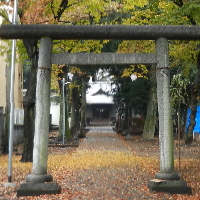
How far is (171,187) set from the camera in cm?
874

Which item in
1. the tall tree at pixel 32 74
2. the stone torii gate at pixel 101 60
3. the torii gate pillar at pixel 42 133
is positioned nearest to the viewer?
the torii gate pillar at pixel 42 133

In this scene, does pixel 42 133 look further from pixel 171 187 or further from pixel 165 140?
pixel 171 187

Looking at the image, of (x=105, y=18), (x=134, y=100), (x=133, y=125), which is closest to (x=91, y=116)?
(x=133, y=125)

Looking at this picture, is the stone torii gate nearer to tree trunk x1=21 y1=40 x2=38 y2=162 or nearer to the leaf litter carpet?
the leaf litter carpet

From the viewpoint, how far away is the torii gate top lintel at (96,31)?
885cm

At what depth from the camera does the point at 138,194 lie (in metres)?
8.71

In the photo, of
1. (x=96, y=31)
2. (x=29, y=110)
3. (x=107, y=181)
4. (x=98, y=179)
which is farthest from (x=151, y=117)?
(x=96, y=31)

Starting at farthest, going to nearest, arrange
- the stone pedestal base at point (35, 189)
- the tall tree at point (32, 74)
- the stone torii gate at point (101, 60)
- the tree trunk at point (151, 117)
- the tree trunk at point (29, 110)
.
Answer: the tree trunk at point (151, 117), the tree trunk at point (29, 110), the tall tree at point (32, 74), the stone torii gate at point (101, 60), the stone pedestal base at point (35, 189)

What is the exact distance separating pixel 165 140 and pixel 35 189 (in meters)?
3.54

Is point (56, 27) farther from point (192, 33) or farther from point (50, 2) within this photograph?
point (50, 2)

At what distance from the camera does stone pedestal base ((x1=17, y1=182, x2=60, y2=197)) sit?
8547 millimetres

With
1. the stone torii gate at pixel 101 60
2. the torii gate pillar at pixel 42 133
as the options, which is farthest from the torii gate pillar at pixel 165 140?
the torii gate pillar at pixel 42 133

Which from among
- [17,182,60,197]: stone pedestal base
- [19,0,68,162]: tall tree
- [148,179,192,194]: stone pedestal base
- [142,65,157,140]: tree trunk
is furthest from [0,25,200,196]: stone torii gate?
[142,65,157,140]: tree trunk

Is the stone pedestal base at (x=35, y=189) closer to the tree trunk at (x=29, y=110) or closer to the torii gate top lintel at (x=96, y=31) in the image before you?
the torii gate top lintel at (x=96, y=31)
